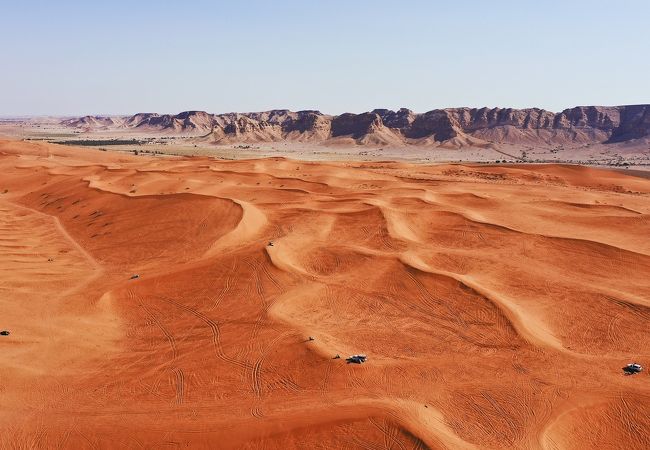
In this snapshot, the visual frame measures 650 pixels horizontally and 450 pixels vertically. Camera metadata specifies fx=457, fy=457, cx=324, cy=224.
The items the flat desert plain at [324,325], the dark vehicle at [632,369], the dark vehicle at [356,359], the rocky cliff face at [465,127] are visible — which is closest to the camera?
the flat desert plain at [324,325]

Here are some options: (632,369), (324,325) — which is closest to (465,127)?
(324,325)

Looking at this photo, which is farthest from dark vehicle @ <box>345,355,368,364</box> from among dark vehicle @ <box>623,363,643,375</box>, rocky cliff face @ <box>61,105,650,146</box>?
rocky cliff face @ <box>61,105,650,146</box>

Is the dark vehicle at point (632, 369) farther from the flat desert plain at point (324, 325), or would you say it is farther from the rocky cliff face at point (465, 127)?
the rocky cliff face at point (465, 127)

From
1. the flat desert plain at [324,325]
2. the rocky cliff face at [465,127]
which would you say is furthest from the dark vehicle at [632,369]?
the rocky cliff face at [465,127]

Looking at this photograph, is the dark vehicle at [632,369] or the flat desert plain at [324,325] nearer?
the flat desert plain at [324,325]

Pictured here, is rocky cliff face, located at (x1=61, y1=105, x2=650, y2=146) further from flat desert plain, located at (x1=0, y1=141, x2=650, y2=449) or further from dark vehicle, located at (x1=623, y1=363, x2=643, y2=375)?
dark vehicle, located at (x1=623, y1=363, x2=643, y2=375)
